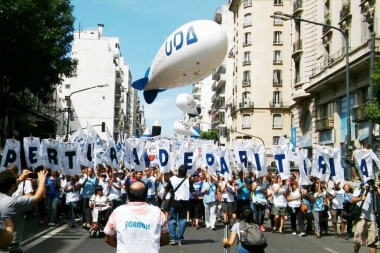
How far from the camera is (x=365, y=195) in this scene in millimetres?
10336

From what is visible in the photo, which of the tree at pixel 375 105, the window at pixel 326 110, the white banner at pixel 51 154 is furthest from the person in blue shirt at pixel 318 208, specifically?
the window at pixel 326 110

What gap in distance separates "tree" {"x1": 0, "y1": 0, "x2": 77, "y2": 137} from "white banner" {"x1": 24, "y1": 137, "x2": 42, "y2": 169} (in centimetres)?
A: 602

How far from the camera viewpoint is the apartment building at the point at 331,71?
27.7 metres

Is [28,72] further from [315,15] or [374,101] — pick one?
[315,15]

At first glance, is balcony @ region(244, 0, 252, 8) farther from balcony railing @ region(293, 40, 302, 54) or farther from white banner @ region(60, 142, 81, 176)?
white banner @ region(60, 142, 81, 176)

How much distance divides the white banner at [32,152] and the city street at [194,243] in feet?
8.12

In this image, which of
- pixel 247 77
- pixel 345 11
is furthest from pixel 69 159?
pixel 247 77

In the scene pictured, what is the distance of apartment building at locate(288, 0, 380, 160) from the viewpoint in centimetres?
2772

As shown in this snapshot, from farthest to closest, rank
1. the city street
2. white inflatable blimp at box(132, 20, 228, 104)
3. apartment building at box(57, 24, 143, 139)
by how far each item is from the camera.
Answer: apartment building at box(57, 24, 143, 139)
white inflatable blimp at box(132, 20, 228, 104)
the city street

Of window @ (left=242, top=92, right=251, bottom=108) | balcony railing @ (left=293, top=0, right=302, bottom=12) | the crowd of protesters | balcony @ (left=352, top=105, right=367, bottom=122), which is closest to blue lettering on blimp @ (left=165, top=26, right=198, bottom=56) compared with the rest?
the crowd of protesters

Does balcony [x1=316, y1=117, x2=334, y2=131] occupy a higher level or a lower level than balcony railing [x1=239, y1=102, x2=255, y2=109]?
lower

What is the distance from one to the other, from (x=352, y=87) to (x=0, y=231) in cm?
2689

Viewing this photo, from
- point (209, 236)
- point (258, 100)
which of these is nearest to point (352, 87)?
point (209, 236)

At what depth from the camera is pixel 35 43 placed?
2264 centimetres
